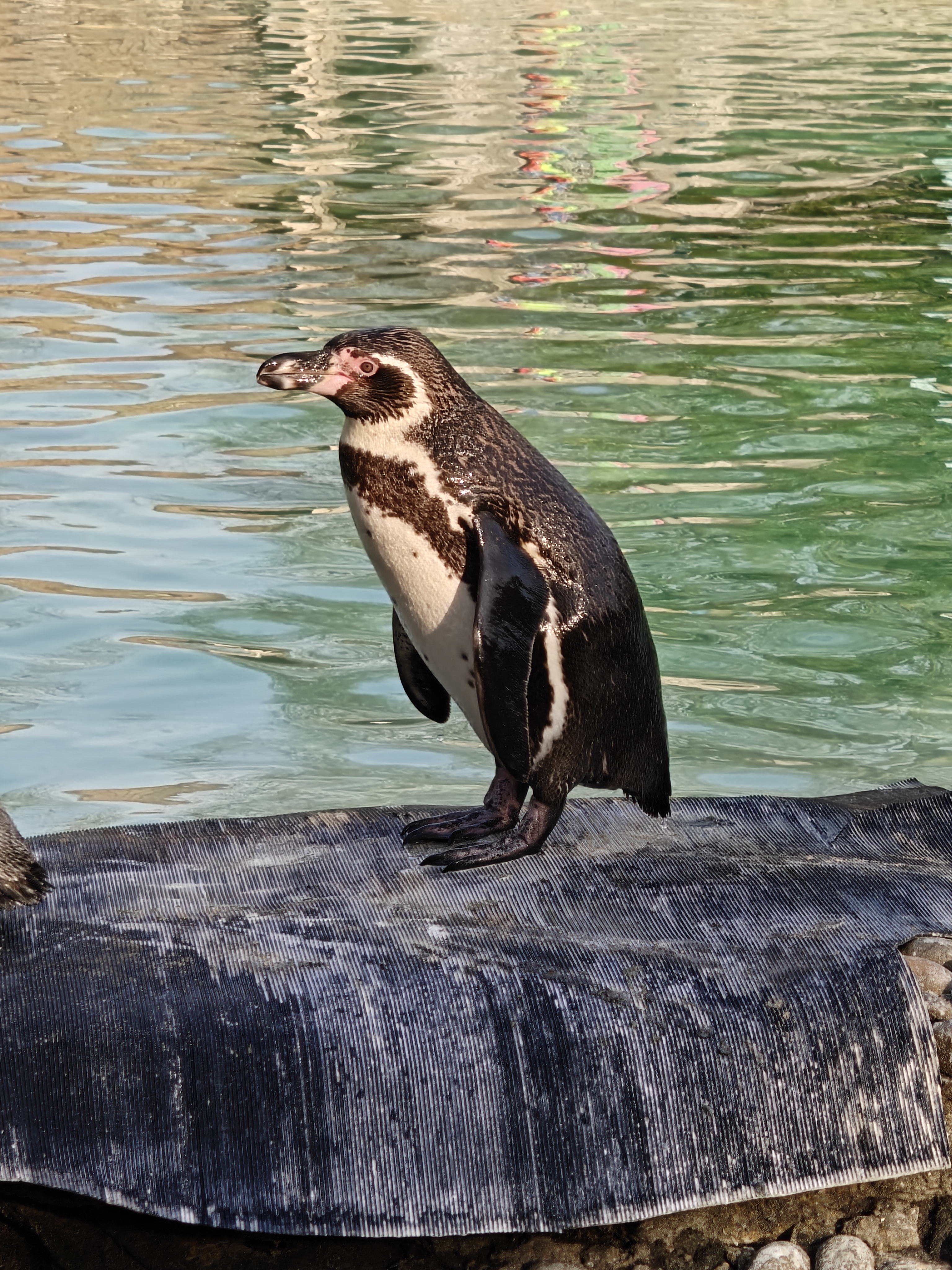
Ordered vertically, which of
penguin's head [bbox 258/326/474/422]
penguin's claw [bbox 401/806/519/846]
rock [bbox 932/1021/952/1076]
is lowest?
rock [bbox 932/1021/952/1076]

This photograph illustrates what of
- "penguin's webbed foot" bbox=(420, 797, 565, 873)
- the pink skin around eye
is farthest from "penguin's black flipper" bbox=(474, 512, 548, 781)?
the pink skin around eye

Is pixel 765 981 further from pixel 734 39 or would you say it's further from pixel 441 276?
pixel 734 39

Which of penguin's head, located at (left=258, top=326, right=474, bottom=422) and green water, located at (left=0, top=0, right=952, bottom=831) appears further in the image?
green water, located at (left=0, top=0, right=952, bottom=831)

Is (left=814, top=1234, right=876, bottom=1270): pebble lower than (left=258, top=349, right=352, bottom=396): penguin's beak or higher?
lower

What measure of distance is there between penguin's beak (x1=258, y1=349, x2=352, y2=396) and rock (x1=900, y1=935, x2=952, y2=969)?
1.18m

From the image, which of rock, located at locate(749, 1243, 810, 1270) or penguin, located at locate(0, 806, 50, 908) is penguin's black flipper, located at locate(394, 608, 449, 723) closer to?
penguin, located at locate(0, 806, 50, 908)

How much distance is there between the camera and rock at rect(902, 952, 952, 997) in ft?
7.37

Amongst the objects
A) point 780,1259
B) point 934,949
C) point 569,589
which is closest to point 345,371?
point 569,589

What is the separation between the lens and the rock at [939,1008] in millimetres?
2193

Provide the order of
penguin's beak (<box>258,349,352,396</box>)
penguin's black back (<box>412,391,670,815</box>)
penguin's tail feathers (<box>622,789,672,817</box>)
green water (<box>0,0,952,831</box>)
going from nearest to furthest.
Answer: penguin's beak (<box>258,349,352,396</box>) → penguin's black back (<box>412,391,670,815</box>) → penguin's tail feathers (<box>622,789,672,817</box>) → green water (<box>0,0,952,831</box>)

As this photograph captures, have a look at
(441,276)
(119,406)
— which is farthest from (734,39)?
(119,406)

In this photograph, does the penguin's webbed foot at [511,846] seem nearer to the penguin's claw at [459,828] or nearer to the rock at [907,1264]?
the penguin's claw at [459,828]

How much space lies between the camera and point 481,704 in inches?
95.1

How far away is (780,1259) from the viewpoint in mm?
1960
